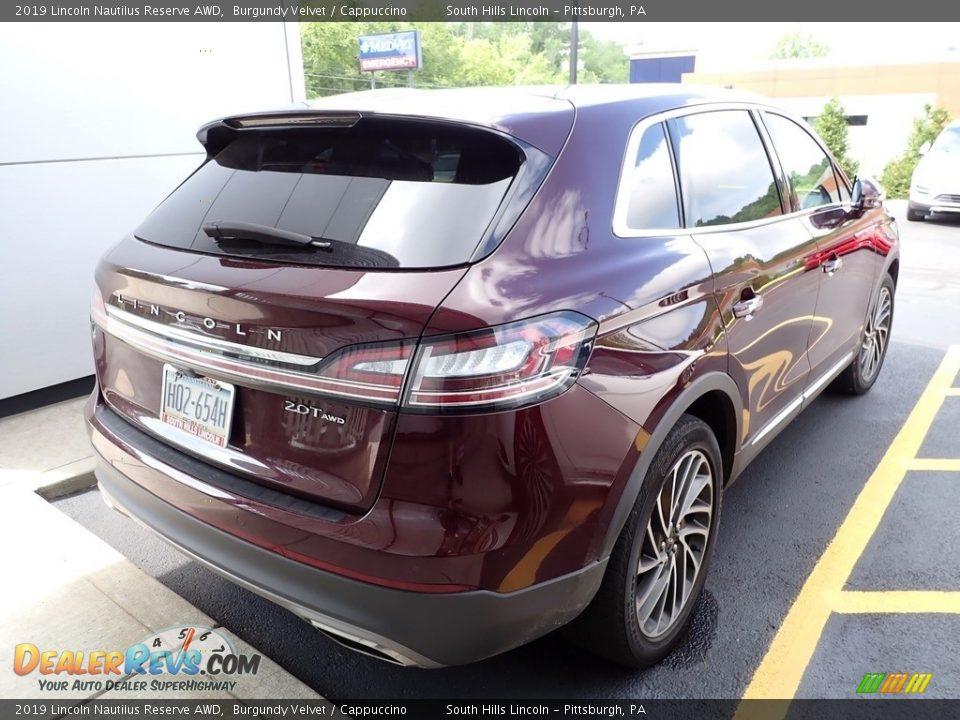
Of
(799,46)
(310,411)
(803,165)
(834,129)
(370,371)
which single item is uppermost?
(799,46)

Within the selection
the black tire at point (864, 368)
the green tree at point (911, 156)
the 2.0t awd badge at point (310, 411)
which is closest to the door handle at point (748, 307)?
the 2.0t awd badge at point (310, 411)

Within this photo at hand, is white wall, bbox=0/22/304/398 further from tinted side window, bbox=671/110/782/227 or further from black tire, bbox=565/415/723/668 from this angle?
black tire, bbox=565/415/723/668

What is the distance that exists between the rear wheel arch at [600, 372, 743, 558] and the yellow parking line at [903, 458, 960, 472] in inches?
66.2

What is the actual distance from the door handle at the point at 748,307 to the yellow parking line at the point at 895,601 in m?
1.15

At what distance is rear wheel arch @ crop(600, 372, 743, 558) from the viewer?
2.04 m

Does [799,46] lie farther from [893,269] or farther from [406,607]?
[406,607]

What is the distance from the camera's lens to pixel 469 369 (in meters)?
1.73

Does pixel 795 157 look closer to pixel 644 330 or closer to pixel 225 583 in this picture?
pixel 644 330

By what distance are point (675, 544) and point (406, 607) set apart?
42.9 inches

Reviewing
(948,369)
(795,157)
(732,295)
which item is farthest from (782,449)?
(948,369)

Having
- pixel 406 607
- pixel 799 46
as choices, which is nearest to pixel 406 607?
pixel 406 607

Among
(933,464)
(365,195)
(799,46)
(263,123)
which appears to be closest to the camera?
(365,195)

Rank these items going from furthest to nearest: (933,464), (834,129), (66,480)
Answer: (834,129)
(933,464)
(66,480)

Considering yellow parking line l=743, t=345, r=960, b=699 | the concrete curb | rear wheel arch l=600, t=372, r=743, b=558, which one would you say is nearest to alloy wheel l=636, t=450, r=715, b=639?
rear wheel arch l=600, t=372, r=743, b=558
